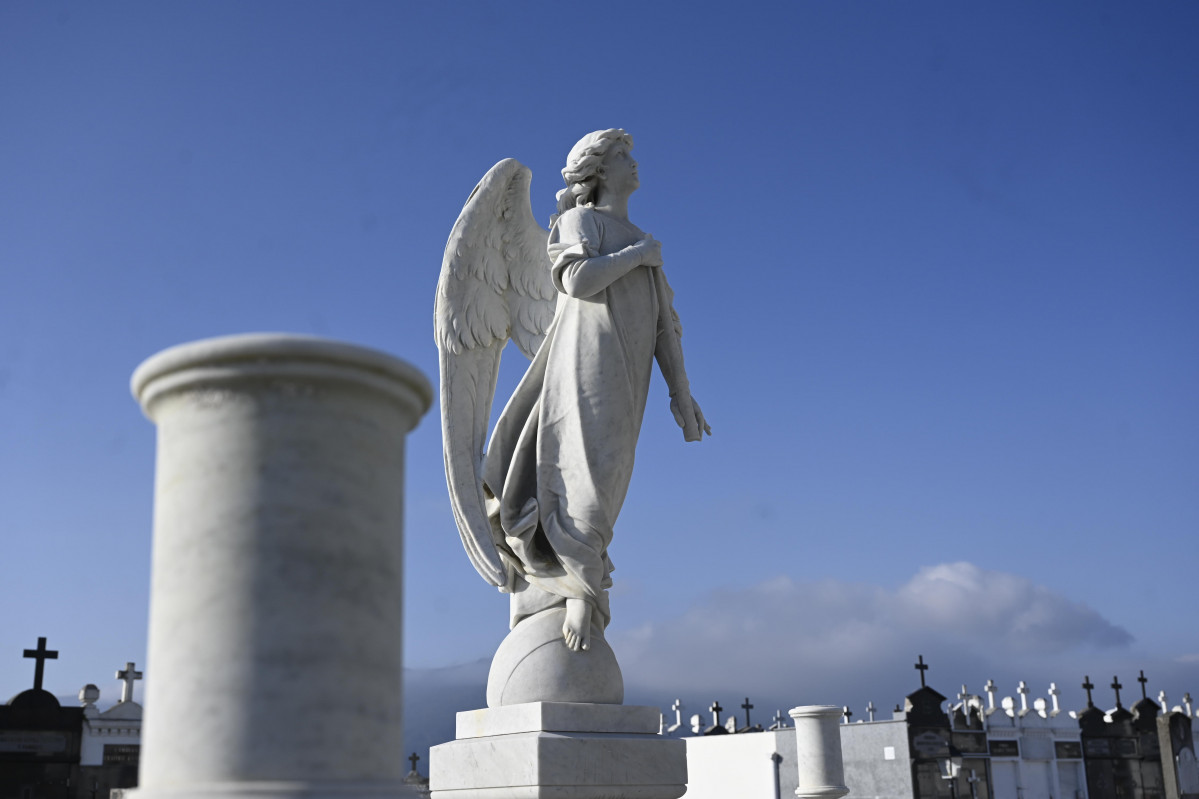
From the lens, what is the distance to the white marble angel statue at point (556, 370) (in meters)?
5.46

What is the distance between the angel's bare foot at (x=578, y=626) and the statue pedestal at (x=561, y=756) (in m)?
0.31

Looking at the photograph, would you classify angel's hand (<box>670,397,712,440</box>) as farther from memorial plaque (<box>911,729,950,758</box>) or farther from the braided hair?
memorial plaque (<box>911,729,950,758</box>)

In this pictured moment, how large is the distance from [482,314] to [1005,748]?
713 inches

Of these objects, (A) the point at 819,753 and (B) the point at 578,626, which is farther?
(A) the point at 819,753

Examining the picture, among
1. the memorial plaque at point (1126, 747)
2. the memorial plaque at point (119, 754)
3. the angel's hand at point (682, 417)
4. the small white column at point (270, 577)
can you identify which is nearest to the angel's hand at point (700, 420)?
the angel's hand at point (682, 417)

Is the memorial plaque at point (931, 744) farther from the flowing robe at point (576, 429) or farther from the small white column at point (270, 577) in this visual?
the small white column at point (270, 577)

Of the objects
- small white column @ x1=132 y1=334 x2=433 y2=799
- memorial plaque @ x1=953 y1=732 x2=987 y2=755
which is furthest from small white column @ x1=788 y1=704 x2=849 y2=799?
memorial plaque @ x1=953 y1=732 x2=987 y2=755

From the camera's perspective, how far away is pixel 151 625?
7.72 ft

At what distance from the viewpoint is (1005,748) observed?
2055 centimetres

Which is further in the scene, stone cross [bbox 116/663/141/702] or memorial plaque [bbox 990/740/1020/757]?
memorial plaque [bbox 990/740/1020/757]

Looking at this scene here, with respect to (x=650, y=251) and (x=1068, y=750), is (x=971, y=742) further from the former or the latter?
(x=650, y=251)

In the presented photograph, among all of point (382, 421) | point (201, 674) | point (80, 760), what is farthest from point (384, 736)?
→ point (80, 760)

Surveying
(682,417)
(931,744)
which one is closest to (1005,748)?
(931,744)

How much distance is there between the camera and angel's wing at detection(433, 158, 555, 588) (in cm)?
573
